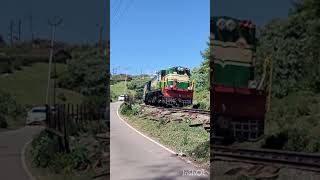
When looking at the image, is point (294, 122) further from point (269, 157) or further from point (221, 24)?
point (221, 24)

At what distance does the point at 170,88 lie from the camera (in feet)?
34.2

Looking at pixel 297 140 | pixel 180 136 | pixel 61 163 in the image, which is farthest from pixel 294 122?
pixel 61 163

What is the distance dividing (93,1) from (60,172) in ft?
8.62

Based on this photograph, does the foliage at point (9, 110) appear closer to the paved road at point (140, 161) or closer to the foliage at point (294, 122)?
the paved road at point (140, 161)

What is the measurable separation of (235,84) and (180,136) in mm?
1768

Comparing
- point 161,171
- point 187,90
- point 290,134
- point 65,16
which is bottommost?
point 161,171

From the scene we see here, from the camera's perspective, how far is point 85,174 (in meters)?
7.72

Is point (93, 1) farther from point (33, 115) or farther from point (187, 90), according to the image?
point (187, 90)

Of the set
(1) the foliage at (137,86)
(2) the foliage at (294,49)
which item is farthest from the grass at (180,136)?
(2) the foliage at (294,49)

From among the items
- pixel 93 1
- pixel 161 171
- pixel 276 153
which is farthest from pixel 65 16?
pixel 276 153

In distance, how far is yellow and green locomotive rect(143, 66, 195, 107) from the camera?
973 centimetres

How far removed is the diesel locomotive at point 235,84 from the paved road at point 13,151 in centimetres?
300

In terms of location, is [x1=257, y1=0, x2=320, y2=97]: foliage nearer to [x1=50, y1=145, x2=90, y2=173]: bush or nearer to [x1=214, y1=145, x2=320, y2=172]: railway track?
[x1=214, y1=145, x2=320, y2=172]: railway track

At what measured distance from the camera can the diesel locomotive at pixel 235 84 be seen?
8422 millimetres
